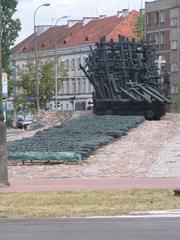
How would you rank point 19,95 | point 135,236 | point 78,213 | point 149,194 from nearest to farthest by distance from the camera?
point 135,236
point 78,213
point 149,194
point 19,95

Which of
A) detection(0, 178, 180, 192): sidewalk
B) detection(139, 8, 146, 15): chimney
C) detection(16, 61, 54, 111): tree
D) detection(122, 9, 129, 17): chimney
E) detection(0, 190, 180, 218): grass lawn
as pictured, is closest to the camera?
detection(0, 190, 180, 218): grass lawn

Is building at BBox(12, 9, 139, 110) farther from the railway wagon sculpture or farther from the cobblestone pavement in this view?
the cobblestone pavement

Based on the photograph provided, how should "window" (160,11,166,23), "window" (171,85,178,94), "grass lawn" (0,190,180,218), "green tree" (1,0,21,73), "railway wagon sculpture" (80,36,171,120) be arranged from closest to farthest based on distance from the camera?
"grass lawn" (0,190,180,218), "railway wagon sculpture" (80,36,171,120), "green tree" (1,0,21,73), "window" (171,85,178,94), "window" (160,11,166,23)

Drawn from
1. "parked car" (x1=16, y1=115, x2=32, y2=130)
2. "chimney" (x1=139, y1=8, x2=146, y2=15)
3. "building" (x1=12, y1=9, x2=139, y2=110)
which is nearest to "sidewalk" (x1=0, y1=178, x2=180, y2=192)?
"parked car" (x1=16, y1=115, x2=32, y2=130)

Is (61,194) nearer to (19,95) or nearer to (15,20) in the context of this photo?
(15,20)

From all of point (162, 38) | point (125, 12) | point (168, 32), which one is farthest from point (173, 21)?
point (125, 12)

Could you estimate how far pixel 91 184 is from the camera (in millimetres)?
21641

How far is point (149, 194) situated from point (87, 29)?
11827 cm

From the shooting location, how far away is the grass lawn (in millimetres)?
16266

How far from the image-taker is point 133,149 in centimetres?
3075

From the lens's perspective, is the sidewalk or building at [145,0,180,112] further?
building at [145,0,180,112]

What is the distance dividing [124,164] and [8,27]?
49.9 metres

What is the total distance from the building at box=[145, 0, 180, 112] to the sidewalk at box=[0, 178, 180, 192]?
83531mm

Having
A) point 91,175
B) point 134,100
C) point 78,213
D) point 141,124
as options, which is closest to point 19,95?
point 134,100
